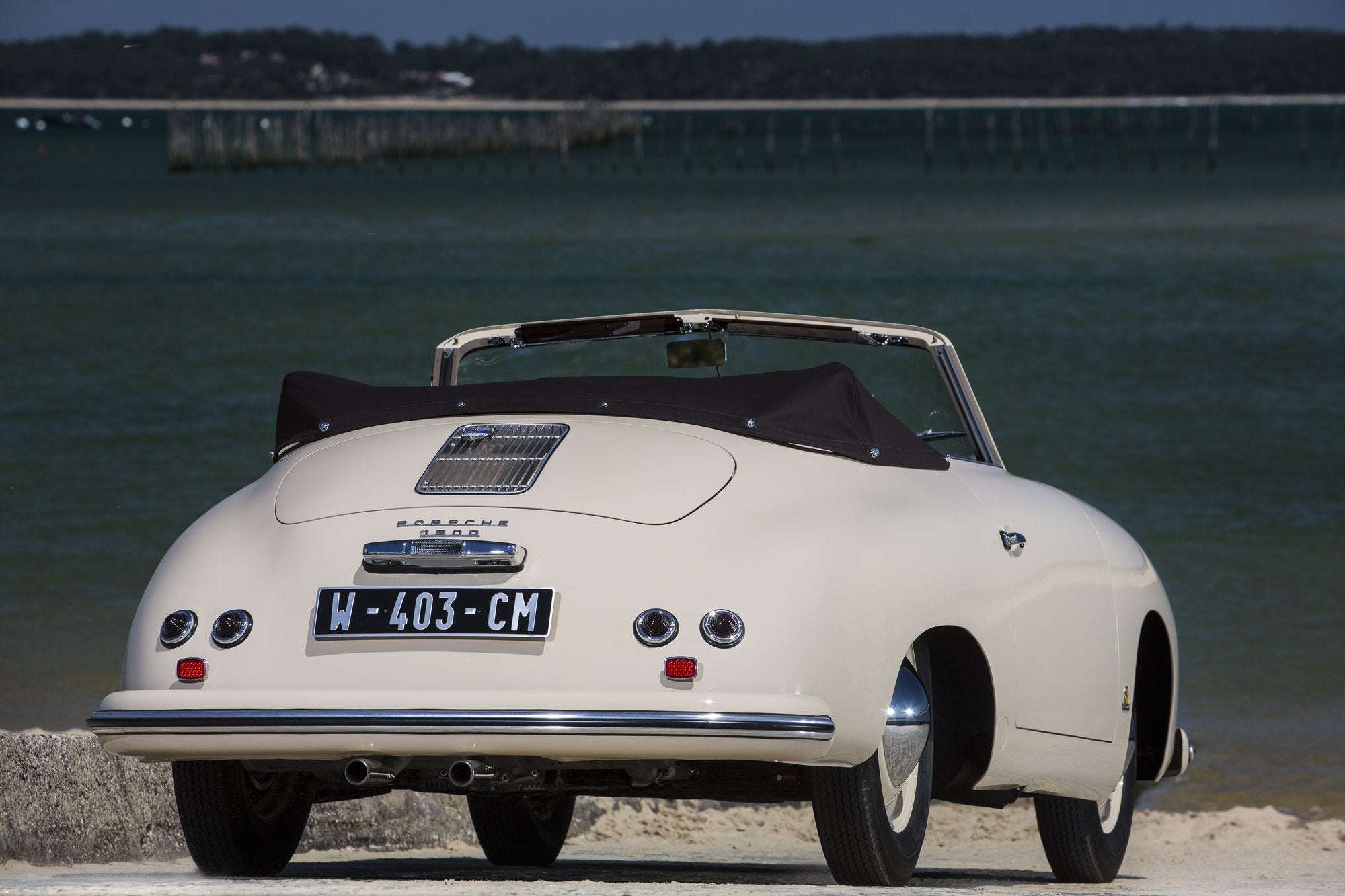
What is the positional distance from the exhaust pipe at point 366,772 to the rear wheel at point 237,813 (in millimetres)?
469

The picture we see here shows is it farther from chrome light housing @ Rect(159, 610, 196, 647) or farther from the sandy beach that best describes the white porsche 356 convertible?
the sandy beach

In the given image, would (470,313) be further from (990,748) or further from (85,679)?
(990,748)

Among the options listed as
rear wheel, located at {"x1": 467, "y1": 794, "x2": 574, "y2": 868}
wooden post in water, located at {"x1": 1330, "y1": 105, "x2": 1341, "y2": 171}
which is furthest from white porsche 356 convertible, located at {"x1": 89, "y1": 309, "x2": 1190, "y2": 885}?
wooden post in water, located at {"x1": 1330, "y1": 105, "x2": 1341, "y2": 171}

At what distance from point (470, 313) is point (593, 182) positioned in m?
59.1

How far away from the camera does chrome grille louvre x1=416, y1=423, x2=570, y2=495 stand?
3912 millimetres

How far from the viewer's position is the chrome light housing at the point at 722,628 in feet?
11.9

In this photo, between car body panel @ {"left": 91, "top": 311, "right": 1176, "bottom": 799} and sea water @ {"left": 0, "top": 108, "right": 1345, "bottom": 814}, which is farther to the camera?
sea water @ {"left": 0, "top": 108, "right": 1345, "bottom": 814}

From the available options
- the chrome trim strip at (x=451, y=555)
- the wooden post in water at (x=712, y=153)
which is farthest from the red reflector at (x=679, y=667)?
the wooden post in water at (x=712, y=153)

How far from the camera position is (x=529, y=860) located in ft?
19.0

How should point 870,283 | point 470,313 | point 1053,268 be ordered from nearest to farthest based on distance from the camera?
point 470,313 → point 870,283 → point 1053,268

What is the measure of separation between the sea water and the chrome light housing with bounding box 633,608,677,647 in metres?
0.56

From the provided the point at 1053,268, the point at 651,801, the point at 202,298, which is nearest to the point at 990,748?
the point at 651,801

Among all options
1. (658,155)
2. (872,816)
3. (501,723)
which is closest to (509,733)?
(501,723)

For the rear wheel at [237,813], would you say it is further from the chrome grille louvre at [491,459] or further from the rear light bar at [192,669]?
the chrome grille louvre at [491,459]
